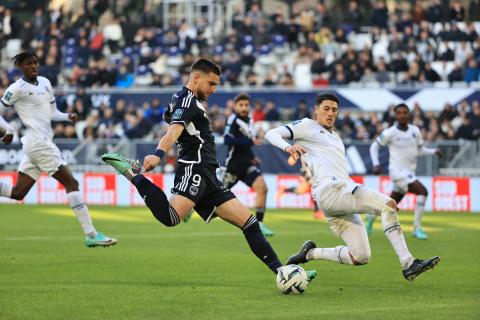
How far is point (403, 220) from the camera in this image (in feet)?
78.7

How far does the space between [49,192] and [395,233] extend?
20.3 m

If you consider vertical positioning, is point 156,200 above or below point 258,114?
above

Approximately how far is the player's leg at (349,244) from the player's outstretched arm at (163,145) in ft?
7.28

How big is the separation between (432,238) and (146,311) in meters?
10.7

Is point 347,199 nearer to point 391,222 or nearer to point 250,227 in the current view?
point 391,222

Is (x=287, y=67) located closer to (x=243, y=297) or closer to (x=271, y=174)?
(x=271, y=174)

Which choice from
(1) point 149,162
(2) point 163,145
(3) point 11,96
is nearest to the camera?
(1) point 149,162

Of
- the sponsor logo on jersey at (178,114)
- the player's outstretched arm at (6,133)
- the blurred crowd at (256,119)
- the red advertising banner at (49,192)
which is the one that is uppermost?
the sponsor logo on jersey at (178,114)

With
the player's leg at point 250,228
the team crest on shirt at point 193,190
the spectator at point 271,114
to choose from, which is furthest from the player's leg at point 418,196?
the spectator at point 271,114

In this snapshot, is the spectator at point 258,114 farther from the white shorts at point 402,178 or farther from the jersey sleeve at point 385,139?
the jersey sleeve at point 385,139

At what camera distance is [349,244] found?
1155 cm

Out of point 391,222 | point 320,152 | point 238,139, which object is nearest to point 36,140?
point 238,139

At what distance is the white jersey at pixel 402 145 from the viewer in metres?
19.3

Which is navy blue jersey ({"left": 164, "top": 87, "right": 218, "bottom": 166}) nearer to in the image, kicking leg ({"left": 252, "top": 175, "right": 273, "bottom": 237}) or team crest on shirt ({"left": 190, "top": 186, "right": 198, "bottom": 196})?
team crest on shirt ({"left": 190, "top": 186, "right": 198, "bottom": 196})
